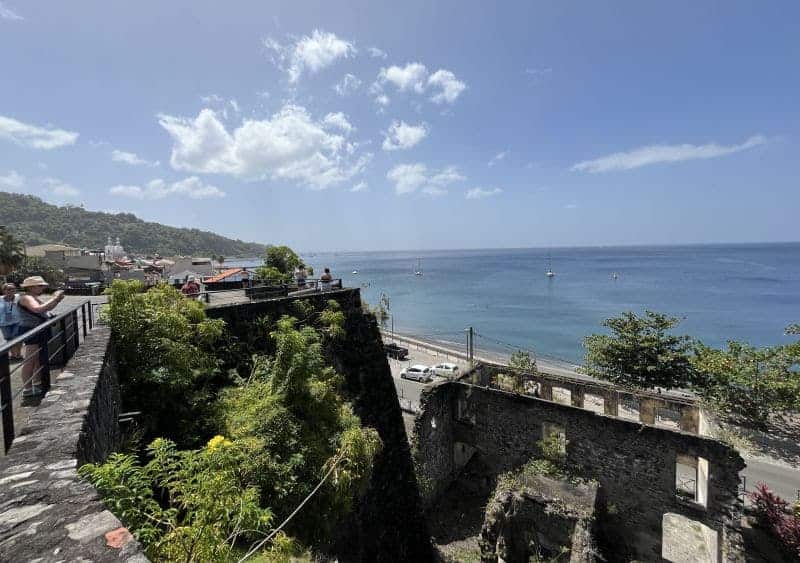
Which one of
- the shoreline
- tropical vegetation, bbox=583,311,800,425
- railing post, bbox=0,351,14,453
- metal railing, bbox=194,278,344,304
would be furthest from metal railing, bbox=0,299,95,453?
the shoreline

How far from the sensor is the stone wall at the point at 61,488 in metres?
1.79

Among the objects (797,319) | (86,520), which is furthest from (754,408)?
(797,319)

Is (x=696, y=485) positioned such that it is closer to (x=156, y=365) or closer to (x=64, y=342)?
(x=156, y=365)

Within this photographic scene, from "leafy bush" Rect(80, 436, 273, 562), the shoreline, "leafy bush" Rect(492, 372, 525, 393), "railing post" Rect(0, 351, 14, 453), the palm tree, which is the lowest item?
the shoreline

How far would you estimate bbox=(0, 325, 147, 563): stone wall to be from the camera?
1.79 m

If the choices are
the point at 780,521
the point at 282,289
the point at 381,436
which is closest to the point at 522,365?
the point at 780,521

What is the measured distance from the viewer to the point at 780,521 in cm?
1127

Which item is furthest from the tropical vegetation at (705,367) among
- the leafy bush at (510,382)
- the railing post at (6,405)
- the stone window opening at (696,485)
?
the railing post at (6,405)

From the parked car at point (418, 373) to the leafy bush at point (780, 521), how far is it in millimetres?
19886

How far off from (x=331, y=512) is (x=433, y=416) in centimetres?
897

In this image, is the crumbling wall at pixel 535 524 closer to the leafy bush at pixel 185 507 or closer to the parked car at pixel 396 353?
the leafy bush at pixel 185 507

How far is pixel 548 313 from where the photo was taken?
5859 cm

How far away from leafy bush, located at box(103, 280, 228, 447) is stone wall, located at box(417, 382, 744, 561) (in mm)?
9834

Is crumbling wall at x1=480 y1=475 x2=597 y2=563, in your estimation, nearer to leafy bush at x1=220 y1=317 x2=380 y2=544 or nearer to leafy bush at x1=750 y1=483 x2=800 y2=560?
leafy bush at x1=750 y1=483 x2=800 y2=560
